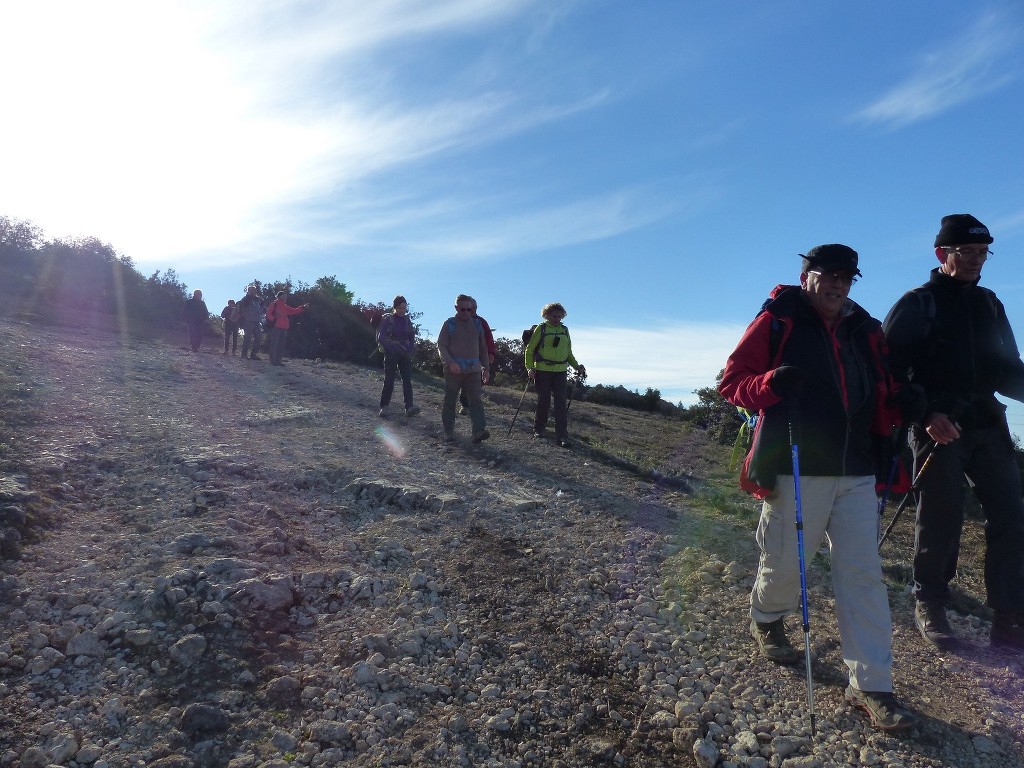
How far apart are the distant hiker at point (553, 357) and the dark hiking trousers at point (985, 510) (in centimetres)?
583

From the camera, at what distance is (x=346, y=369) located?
1975 centimetres

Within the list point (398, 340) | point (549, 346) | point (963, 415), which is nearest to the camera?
point (963, 415)

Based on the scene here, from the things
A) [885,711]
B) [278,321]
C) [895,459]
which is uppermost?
[278,321]

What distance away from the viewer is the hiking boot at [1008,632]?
4023 millimetres

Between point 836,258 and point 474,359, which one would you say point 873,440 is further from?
point 474,359

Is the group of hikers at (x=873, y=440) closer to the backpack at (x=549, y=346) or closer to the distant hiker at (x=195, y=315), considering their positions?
the backpack at (x=549, y=346)

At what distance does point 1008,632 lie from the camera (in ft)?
13.3

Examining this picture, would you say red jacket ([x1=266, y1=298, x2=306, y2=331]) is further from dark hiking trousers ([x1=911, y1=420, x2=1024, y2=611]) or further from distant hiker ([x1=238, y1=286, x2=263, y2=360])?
dark hiking trousers ([x1=911, y1=420, x2=1024, y2=611])

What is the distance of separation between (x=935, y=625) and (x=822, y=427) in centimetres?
159

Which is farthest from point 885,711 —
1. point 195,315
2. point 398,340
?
point 195,315

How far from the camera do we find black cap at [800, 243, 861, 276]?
3523 millimetres

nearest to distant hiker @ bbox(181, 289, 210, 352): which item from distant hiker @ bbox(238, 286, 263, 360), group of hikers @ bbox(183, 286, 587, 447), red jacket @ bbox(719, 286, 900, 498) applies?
distant hiker @ bbox(238, 286, 263, 360)

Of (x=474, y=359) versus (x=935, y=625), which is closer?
(x=935, y=625)

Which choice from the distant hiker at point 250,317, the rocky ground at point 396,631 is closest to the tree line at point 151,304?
the distant hiker at point 250,317
